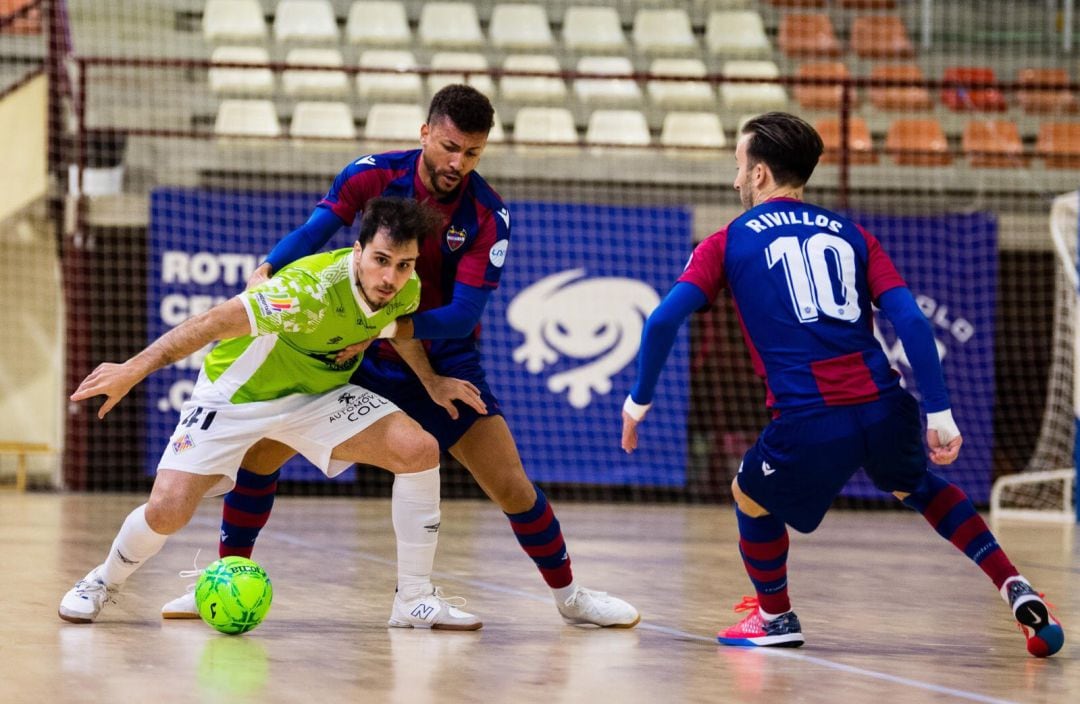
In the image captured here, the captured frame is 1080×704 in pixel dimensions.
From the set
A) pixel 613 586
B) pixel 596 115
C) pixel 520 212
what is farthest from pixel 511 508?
pixel 596 115

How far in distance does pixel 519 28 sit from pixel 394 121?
2.08 m

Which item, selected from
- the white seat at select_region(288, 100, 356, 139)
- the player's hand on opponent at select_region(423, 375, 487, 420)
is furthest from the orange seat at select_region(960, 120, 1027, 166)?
the player's hand on opponent at select_region(423, 375, 487, 420)

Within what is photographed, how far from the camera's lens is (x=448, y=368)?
17.4 ft

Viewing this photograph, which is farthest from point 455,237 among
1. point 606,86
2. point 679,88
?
point 679,88

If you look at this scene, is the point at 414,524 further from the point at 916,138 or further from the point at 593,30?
the point at 593,30

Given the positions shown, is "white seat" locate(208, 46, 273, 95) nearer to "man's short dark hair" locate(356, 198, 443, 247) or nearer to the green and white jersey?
the green and white jersey

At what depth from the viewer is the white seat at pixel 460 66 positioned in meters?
13.9

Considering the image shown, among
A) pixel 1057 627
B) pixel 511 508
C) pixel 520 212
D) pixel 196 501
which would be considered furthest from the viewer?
pixel 520 212

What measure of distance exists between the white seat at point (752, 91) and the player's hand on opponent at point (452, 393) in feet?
31.9

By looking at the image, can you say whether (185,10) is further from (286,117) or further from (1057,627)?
(1057,627)

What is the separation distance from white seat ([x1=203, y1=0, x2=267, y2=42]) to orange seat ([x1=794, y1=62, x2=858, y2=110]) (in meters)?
5.27

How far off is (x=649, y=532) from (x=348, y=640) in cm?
520

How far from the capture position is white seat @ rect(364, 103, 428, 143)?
13.4m

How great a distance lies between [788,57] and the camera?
15523mm
